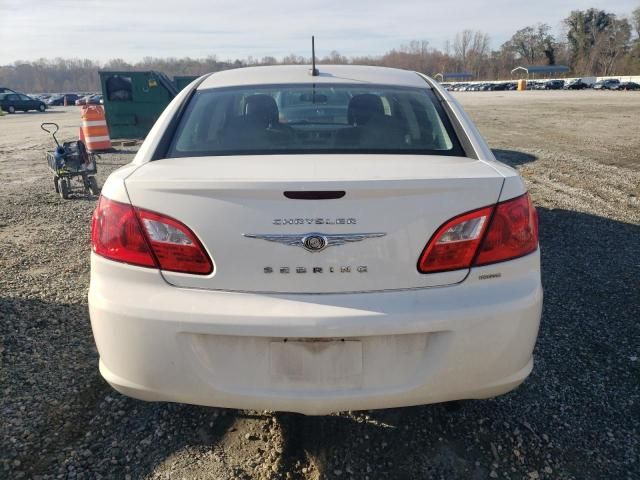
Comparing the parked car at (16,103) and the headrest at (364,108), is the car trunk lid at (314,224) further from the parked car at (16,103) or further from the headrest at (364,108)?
the parked car at (16,103)

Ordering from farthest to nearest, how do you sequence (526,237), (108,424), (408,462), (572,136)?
1. (572,136)
2. (108,424)
3. (408,462)
4. (526,237)

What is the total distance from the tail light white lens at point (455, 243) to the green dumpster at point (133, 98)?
1381 cm

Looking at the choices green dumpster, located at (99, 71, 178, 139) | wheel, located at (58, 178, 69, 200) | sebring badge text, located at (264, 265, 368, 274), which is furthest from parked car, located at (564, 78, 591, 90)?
sebring badge text, located at (264, 265, 368, 274)

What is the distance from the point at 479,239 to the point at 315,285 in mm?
628

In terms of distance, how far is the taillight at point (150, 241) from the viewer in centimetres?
182

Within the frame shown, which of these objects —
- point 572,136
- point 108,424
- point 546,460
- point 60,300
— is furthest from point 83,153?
point 572,136

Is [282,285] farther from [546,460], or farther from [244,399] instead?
[546,460]

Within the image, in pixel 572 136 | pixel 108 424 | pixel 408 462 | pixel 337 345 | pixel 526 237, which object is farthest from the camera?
pixel 572 136

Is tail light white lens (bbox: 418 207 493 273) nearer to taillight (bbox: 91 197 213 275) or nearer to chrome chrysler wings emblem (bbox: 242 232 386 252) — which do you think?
chrome chrysler wings emblem (bbox: 242 232 386 252)

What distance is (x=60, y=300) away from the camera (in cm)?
380

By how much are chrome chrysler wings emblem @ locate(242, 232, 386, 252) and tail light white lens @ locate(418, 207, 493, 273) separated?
22 cm

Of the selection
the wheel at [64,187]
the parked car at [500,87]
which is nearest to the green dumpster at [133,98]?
the wheel at [64,187]

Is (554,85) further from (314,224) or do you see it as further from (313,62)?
(314,224)

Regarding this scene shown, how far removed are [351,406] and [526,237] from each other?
36.8 inches
